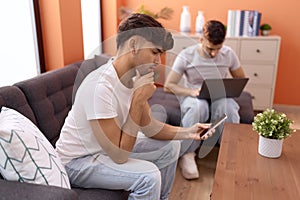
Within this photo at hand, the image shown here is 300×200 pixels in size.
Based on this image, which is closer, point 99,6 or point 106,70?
point 106,70

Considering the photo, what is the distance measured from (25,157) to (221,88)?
1434 mm

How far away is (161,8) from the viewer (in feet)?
10.6

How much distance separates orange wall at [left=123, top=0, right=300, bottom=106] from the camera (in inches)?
118

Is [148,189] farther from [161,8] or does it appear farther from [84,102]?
[161,8]

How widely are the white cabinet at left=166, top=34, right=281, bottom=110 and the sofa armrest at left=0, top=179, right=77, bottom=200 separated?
7.16 ft

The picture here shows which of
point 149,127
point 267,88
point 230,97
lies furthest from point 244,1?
point 149,127

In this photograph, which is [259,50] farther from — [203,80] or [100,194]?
[100,194]

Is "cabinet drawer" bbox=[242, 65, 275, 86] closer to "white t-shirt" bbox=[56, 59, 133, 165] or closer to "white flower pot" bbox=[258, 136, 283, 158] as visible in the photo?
"white flower pot" bbox=[258, 136, 283, 158]

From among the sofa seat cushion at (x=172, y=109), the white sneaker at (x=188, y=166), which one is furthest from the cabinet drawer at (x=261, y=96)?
the white sneaker at (x=188, y=166)

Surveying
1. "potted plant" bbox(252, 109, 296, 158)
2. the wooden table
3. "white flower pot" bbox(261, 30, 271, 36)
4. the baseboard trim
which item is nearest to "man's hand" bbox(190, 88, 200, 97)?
the wooden table

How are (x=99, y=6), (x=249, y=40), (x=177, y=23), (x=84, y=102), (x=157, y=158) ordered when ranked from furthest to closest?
1. (x=177, y=23)
2. (x=99, y=6)
3. (x=249, y=40)
4. (x=157, y=158)
5. (x=84, y=102)

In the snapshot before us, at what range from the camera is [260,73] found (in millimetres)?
2953

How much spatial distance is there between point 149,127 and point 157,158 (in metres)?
0.15

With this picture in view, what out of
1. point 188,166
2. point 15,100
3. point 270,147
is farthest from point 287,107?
point 15,100
